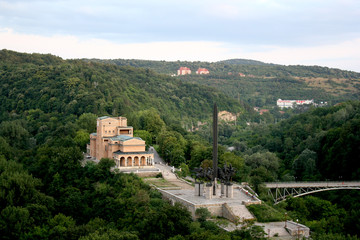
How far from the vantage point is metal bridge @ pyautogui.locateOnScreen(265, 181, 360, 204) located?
57.3 metres

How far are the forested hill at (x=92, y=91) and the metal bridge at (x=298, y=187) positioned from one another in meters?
40.6

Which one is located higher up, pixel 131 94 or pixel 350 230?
pixel 131 94

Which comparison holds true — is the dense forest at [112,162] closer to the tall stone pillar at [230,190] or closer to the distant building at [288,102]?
the tall stone pillar at [230,190]

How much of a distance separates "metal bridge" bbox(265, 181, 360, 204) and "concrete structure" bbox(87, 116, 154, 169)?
1470 centimetres

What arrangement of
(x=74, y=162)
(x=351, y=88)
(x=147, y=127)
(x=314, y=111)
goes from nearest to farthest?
(x=74, y=162) < (x=147, y=127) < (x=314, y=111) < (x=351, y=88)

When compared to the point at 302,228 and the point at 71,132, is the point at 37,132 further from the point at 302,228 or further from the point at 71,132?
the point at 302,228

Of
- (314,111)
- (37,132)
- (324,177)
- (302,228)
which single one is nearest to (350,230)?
(302,228)

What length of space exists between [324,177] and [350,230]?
2845cm

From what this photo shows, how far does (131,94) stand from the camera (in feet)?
409

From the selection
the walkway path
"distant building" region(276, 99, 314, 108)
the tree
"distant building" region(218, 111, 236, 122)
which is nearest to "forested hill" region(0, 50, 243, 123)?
"distant building" region(218, 111, 236, 122)

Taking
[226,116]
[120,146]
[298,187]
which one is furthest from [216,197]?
[226,116]

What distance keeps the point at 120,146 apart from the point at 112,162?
16.9 ft

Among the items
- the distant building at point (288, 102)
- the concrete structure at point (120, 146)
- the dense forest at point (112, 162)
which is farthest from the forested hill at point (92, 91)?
the distant building at point (288, 102)

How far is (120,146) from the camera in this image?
61.3 meters
